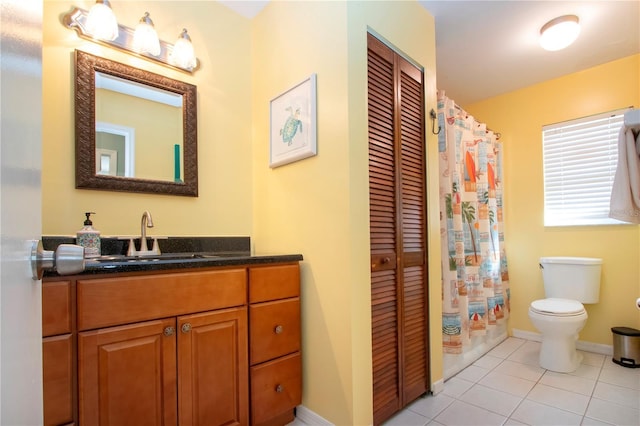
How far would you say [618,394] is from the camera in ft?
6.16

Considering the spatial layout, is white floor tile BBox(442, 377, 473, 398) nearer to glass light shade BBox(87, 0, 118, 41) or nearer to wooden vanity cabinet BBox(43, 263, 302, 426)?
wooden vanity cabinet BBox(43, 263, 302, 426)

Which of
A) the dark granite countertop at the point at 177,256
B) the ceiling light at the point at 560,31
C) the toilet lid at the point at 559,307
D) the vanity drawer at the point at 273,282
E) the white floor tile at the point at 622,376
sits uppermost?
the ceiling light at the point at 560,31

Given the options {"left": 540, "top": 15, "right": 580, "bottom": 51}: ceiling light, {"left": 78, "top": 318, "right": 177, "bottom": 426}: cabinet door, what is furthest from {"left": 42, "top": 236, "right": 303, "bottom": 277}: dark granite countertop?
{"left": 540, "top": 15, "right": 580, "bottom": 51}: ceiling light

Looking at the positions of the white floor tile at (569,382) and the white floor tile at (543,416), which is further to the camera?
the white floor tile at (569,382)

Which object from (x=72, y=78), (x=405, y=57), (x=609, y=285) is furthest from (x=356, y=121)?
(x=609, y=285)

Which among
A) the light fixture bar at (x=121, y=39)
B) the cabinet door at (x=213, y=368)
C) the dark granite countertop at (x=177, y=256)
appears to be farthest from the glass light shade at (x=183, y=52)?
the cabinet door at (x=213, y=368)

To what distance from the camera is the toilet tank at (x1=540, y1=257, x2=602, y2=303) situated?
2.50 metres

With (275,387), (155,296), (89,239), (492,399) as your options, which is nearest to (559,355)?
(492,399)

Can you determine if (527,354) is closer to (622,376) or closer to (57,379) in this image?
(622,376)

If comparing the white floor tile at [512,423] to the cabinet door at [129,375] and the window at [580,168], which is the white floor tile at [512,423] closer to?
the cabinet door at [129,375]

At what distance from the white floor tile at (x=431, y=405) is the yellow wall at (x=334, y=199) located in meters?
0.42

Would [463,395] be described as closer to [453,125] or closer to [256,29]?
[453,125]

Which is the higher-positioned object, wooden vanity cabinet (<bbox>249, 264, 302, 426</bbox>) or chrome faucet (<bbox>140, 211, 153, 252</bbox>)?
chrome faucet (<bbox>140, 211, 153, 252</bbox>)

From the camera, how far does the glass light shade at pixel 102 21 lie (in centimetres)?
148
